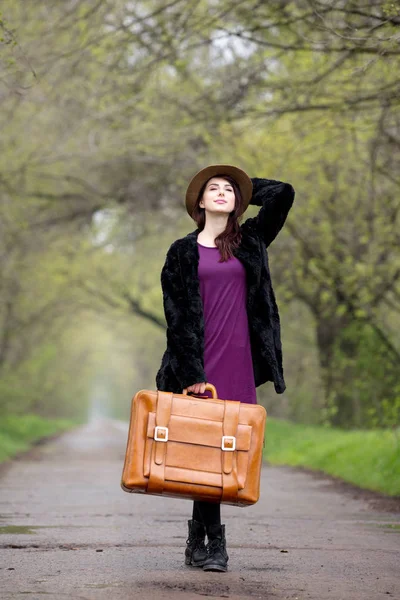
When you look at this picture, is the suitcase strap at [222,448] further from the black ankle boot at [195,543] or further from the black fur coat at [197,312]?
the black ankle boot at [195,543]

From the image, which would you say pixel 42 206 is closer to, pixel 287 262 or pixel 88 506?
pixel 287 262

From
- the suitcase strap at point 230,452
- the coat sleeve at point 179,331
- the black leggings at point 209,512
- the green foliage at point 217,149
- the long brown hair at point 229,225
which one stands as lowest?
the black leggings at point 209,512

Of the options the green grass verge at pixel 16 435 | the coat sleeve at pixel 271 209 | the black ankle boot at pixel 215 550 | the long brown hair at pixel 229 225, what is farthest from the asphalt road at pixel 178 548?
the green grass verge at pixel 16 435

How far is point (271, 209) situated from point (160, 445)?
5.16ft

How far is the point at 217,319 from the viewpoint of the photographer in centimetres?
571

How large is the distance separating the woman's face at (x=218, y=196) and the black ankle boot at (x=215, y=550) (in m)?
1.81

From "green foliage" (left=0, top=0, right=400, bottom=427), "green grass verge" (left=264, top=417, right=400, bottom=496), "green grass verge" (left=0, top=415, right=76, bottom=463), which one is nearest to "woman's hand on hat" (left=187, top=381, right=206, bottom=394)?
"green foliage" (left=0, top=0, right=400, bottom=427)

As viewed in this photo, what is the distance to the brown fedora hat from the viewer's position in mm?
5879

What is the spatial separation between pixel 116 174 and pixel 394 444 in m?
12.1

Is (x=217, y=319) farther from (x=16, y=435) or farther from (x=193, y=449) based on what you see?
(x=16, y=435)

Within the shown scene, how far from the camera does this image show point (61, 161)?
19047 mm

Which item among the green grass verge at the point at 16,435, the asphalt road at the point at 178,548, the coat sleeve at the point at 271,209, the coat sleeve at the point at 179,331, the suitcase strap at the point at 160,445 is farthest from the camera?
the green grass verge at the point at 16,435

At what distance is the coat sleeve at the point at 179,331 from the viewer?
5.54 meters

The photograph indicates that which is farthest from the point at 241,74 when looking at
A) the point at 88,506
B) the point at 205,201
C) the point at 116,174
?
the point at 116,174
